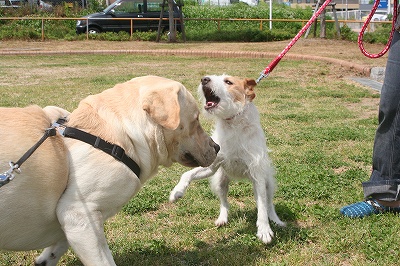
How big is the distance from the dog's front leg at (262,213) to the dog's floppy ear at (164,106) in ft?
4.72

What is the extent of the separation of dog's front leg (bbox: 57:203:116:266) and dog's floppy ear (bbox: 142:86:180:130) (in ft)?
1.99

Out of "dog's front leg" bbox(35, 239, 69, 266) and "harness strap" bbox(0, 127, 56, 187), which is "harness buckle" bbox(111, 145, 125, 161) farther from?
"dog's front leg" bbox(35, 239, 69, 266)

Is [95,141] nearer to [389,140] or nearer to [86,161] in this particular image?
[86,161]

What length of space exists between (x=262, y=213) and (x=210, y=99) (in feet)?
3.36

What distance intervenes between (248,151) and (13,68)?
12688 mm

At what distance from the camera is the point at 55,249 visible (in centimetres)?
346

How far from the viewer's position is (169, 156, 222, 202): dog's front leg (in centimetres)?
416

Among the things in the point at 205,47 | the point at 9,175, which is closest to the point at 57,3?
the point at 205,47

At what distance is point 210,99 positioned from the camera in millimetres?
4438

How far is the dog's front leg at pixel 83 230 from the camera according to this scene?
2.88 meters

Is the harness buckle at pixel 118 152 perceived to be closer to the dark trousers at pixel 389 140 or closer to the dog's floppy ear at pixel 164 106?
the dog's floppy ear at pixel 164 106

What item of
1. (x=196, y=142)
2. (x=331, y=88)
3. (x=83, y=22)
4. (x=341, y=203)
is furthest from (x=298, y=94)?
(x=83, y=22)

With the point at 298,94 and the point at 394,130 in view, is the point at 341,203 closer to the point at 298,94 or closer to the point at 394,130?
the point at 394,130

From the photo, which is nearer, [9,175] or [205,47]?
[9,175]
